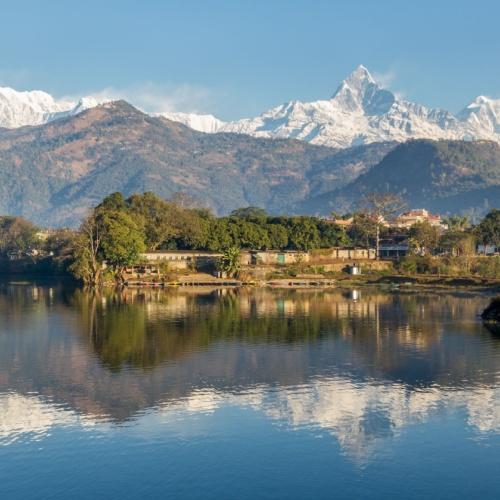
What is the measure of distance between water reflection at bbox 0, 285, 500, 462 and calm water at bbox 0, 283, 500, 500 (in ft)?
0.70

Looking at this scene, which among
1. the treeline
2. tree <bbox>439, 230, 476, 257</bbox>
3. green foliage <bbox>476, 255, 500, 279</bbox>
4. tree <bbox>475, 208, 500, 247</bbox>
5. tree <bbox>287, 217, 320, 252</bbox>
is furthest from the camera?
tree <bbox>287, 217, 320, 252</bbox>

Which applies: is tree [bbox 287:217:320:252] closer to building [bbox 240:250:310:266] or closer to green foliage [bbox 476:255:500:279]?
building [bbox 240:250:310:266]

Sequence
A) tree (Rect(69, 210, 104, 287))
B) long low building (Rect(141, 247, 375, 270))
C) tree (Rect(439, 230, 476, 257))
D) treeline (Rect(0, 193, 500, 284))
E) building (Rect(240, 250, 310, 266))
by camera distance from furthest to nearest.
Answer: building (Rect(240, 250, 310, 266))
tree (Rect(439, 230, 476, 257))
long low building (Rect(141, 247, 375, 270))
treeline (Rect(0, 193, 500, 284))
tree (Rect(69, 210, 104, 287))

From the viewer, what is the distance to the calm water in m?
39.7

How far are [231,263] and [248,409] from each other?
4310 inches

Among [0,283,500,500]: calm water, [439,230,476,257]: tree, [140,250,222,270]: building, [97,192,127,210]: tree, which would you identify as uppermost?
[97,192,127,210]: tree

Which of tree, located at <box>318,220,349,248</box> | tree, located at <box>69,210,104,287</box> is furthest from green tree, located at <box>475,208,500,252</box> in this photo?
tree, located at <box>69,210,104,287</box>

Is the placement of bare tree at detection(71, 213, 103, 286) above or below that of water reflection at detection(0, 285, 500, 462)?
above

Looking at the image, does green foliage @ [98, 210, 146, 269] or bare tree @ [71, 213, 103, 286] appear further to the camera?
bare tree @ [71, 213, 103, 286]

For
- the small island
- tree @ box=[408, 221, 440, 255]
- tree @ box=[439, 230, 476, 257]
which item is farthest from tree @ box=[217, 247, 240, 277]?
tree @ box=[439, 230, 476, 257]

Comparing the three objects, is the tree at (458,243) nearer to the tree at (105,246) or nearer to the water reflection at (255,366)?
the water reflection at (255,366)

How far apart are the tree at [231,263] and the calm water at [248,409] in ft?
218

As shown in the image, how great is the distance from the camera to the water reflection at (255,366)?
164 ft

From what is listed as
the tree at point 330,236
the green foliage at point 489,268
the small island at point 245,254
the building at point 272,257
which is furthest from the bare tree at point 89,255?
the green foliage at point 489,268
